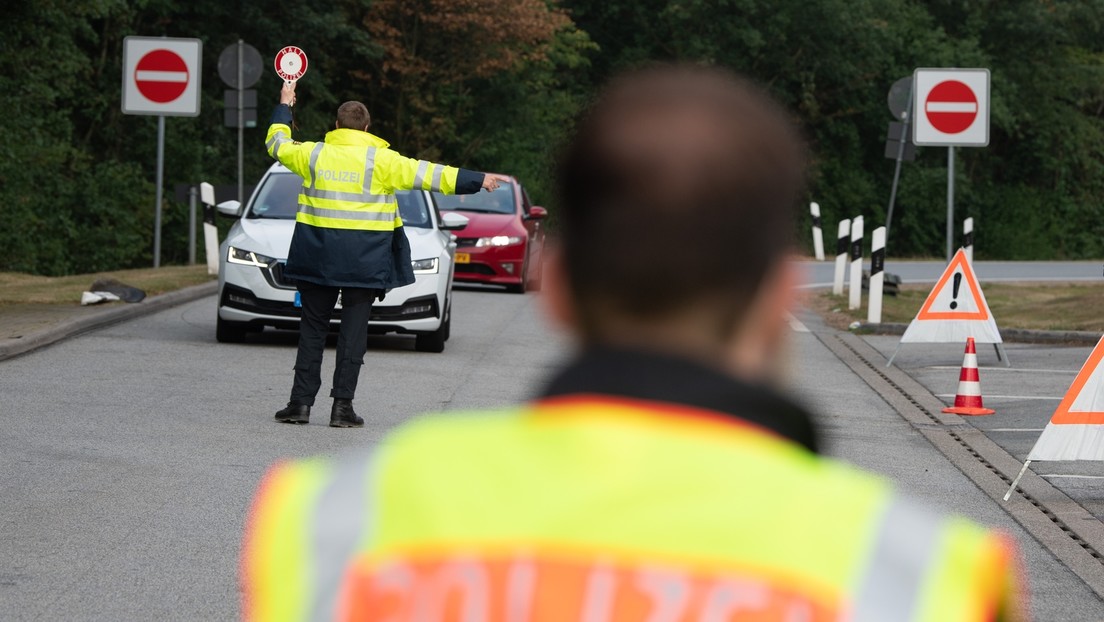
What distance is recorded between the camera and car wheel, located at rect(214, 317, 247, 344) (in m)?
14.8

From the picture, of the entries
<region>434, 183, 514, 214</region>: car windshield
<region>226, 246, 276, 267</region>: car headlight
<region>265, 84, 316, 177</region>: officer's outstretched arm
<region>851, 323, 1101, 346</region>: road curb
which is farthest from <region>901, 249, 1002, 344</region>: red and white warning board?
<region>434, 183, 514, 214</region>: car windshield

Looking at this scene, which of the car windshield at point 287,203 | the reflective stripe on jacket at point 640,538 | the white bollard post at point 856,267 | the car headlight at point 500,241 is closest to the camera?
the reflective stripe on jacket at point 640,538

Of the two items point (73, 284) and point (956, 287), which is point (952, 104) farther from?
point (73, 284)

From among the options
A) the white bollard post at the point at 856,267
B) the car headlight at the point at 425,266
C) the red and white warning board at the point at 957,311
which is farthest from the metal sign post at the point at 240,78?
the red and white warning board at the point at 957,311

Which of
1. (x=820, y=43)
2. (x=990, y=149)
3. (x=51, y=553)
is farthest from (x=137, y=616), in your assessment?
(x=990, y=149)

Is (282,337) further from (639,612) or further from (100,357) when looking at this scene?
(639,612)

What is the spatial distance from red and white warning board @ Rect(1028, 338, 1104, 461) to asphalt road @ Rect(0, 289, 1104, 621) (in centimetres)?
44

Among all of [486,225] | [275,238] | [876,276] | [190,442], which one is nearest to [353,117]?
[190,442]

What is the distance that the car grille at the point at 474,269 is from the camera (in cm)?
2352

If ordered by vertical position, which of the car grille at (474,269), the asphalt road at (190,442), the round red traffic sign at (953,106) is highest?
the round red traffic sign at (953,106)

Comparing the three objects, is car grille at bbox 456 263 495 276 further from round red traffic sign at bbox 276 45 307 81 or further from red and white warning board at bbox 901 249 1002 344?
round red traffic sign at bbox 276 45 307 81

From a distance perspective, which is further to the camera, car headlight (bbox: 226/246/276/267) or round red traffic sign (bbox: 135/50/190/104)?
round red traffic sign (bbox: 135/50/190/104)

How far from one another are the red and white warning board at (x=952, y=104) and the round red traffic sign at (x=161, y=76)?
917 centimetres

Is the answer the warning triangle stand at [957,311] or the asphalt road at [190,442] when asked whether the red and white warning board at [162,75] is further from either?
the warning triangle stand at [957,311]
